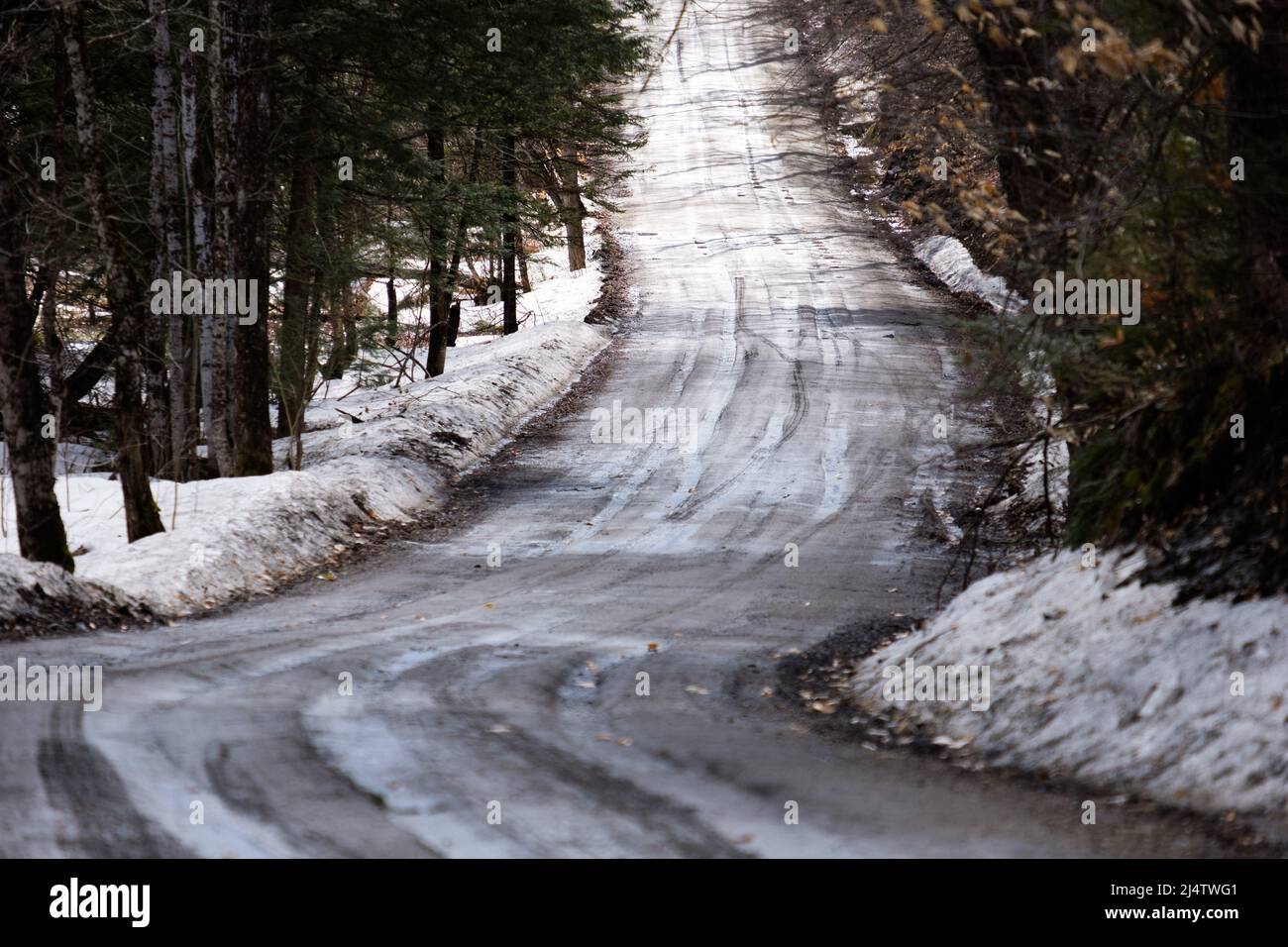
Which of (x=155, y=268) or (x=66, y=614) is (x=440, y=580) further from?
(x=155, y=268)

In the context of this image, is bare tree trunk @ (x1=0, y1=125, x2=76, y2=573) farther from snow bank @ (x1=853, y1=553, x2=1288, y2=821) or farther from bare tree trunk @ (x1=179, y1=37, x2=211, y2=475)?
snow bank @ (x1=853, y1=553, x2=1288, y2=821)

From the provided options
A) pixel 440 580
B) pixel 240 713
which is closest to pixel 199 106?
pixel 440 580

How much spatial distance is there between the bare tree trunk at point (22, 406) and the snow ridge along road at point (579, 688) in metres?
1.67

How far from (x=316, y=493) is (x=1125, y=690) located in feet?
33.1

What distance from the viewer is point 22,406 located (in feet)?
32.8

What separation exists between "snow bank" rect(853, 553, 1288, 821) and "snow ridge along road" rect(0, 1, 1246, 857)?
39 cm

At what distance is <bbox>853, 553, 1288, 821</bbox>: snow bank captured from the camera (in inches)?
197

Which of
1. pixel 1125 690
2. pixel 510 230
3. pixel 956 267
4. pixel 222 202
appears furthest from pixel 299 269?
pixel 956 267

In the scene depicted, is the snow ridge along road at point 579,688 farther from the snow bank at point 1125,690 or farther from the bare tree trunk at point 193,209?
the bare tree trunk at point 193,209

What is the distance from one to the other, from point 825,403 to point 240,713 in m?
14.9

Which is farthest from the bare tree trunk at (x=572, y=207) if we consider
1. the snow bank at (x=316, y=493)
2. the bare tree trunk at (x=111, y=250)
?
the bare tree trunk at (x=111, y=250)

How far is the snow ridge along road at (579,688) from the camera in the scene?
15.8ft

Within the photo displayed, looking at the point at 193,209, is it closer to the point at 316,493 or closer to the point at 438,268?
the point at 316,493

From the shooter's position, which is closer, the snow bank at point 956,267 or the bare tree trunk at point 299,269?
the bare tree trunk at point 299,269
